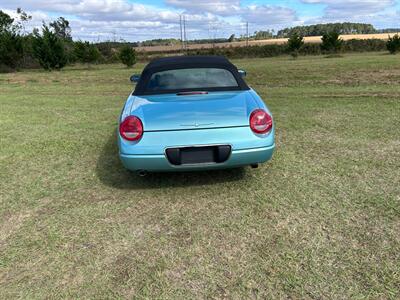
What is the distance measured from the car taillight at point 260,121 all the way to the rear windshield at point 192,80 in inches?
28.4

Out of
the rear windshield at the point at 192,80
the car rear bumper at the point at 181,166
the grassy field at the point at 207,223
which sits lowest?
the grassy field at the point at 207,223

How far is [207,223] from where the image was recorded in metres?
3.10

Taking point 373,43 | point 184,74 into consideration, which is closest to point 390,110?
point 184,74

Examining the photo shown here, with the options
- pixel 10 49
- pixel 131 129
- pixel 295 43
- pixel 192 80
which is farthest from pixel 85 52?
pixel 131 129

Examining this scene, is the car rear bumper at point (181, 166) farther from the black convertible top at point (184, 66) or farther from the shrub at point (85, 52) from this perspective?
the shrub at point (85, 52)

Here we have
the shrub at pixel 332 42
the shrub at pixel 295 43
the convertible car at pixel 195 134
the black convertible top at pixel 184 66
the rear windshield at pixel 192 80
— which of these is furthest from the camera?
the shrub at pixel 332 42

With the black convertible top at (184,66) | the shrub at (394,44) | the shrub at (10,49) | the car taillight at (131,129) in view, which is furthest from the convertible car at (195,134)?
the shrub at (394,44)

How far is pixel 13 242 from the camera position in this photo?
289cm

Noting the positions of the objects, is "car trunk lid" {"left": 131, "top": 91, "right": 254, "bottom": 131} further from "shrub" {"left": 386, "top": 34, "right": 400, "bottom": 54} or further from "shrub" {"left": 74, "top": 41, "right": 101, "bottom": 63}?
"shrub" {"left": 386, "top": 34, "right": 400, "bottom": 54}

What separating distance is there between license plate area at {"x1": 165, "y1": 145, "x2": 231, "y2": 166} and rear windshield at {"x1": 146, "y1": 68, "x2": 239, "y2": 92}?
933mm

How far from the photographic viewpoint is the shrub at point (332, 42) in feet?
115

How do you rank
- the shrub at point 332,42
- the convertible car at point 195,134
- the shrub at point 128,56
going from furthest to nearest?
the shrub at point 332,42, the shrub at point 128,56, the convertible car at point 195,134

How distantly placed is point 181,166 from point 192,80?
129cm

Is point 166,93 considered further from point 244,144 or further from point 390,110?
point 390,110
